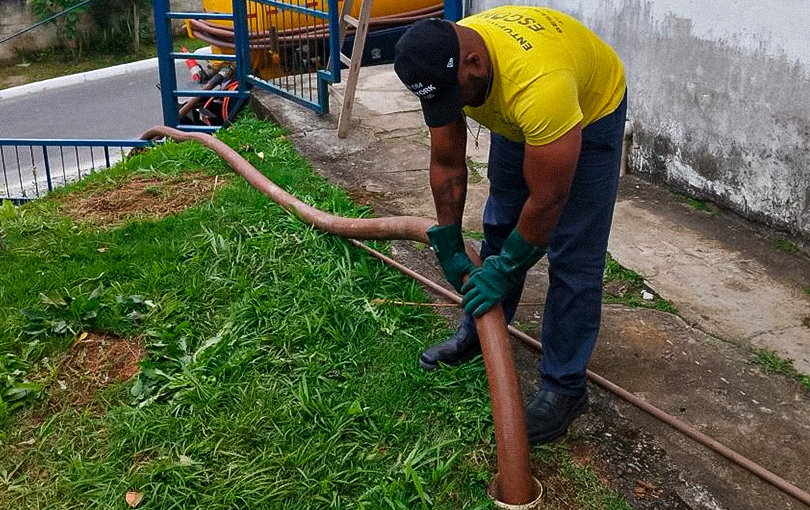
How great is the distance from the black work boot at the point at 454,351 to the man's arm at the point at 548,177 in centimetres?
88

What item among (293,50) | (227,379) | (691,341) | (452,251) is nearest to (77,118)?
(293,50)

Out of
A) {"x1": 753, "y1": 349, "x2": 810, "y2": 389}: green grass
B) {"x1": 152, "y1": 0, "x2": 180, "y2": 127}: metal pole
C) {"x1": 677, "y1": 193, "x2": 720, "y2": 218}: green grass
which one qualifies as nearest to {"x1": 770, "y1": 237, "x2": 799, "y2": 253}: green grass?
{"x1": 677, "y1": 193, "x2": 720, "y2": 218}: green grass

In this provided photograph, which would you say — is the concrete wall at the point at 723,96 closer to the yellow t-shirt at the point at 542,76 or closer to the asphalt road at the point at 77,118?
the yellow t-shirt at the point at 542,76

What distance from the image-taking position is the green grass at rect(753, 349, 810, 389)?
11.2 feet

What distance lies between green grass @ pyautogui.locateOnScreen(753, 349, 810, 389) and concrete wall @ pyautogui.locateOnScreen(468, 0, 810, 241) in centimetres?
121

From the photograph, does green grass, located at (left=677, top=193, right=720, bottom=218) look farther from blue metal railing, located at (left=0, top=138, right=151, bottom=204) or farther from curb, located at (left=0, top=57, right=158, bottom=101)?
curb, located at (left=0, top=57, right=158, bottom=101)

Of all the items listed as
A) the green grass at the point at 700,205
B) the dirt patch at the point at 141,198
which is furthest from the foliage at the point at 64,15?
the green grass at the point at 700,205

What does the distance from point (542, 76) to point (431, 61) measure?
34 cm

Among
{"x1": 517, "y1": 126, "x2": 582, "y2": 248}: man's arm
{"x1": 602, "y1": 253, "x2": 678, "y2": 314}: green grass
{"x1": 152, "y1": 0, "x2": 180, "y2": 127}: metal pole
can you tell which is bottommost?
{"x1": 602, "y1": 253, "x2": 678, "y2": 314}: green grass

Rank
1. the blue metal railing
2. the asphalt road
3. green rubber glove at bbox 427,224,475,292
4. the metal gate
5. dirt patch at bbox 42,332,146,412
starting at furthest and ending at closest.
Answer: the asphalt road
the blue metal railing
the metal gate
dirt patch at bbox 42,332,146,412
green rubber glove at bbox 427,224,475,292

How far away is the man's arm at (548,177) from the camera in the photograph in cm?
249

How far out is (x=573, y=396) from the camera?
10.1 feet

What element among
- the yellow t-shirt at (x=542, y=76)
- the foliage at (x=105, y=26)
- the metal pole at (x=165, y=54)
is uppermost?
the yellow t-shirt at (x=542, y=76)

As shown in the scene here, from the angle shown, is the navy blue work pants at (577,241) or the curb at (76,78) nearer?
the navy blue work pants at (577,241)
